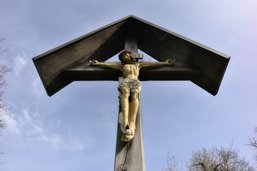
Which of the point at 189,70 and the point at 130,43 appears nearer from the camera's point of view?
the point at 189,70

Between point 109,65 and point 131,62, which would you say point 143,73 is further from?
point 109,65

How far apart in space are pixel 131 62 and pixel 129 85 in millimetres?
472

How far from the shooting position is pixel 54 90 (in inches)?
190

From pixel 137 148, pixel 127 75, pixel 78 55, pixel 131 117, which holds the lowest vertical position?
pixel 137 148

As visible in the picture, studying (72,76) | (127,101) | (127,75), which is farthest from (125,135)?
(72,76)

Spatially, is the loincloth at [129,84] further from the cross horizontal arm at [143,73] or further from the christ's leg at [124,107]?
the cross horizontal arm at [143,73]

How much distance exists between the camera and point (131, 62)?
462 cm

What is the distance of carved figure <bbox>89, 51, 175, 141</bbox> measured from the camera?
401 cm

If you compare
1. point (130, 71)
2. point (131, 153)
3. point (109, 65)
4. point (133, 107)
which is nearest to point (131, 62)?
point (130, 71)

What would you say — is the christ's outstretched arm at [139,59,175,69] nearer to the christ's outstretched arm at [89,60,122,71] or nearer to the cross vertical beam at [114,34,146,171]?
the christ's outstretched arm at [89,60,122,71]

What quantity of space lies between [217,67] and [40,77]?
2.46m

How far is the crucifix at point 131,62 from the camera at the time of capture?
4375 millimetres

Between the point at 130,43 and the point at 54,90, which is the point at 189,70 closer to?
the point at 130,43

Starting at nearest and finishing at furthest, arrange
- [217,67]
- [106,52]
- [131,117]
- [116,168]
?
[116,168] → [131,117] → [217,67] → [106,52]
